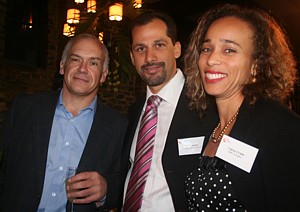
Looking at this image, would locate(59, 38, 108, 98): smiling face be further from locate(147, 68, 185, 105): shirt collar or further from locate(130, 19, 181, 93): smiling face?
locate(147, 68, 185, 105): shirt collar

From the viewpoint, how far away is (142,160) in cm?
189

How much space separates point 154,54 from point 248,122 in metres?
1.06

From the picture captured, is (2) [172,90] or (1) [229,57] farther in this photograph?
(2) [172,90]

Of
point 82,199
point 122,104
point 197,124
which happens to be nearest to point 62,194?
point 82,199

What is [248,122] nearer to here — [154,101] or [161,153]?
[161,153]

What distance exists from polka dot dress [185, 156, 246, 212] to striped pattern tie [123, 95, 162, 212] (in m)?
0.42

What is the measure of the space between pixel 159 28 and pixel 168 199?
1.31 metres

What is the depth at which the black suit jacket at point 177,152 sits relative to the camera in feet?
5.61

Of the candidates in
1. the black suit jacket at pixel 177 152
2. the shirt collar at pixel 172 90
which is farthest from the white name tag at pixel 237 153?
the shirt collar at pixel 172 90

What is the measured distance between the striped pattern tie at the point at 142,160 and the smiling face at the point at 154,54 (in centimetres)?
18

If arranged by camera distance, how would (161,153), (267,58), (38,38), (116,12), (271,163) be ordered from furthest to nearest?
1. (38,38)
2. (116,12)
3. (161,153)
4. (267,58)
5. (271,163)

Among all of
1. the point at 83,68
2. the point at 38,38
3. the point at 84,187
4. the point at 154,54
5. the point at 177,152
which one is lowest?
the point at 84,187

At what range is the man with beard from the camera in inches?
69.5

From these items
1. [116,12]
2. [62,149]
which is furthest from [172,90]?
[116,12]
